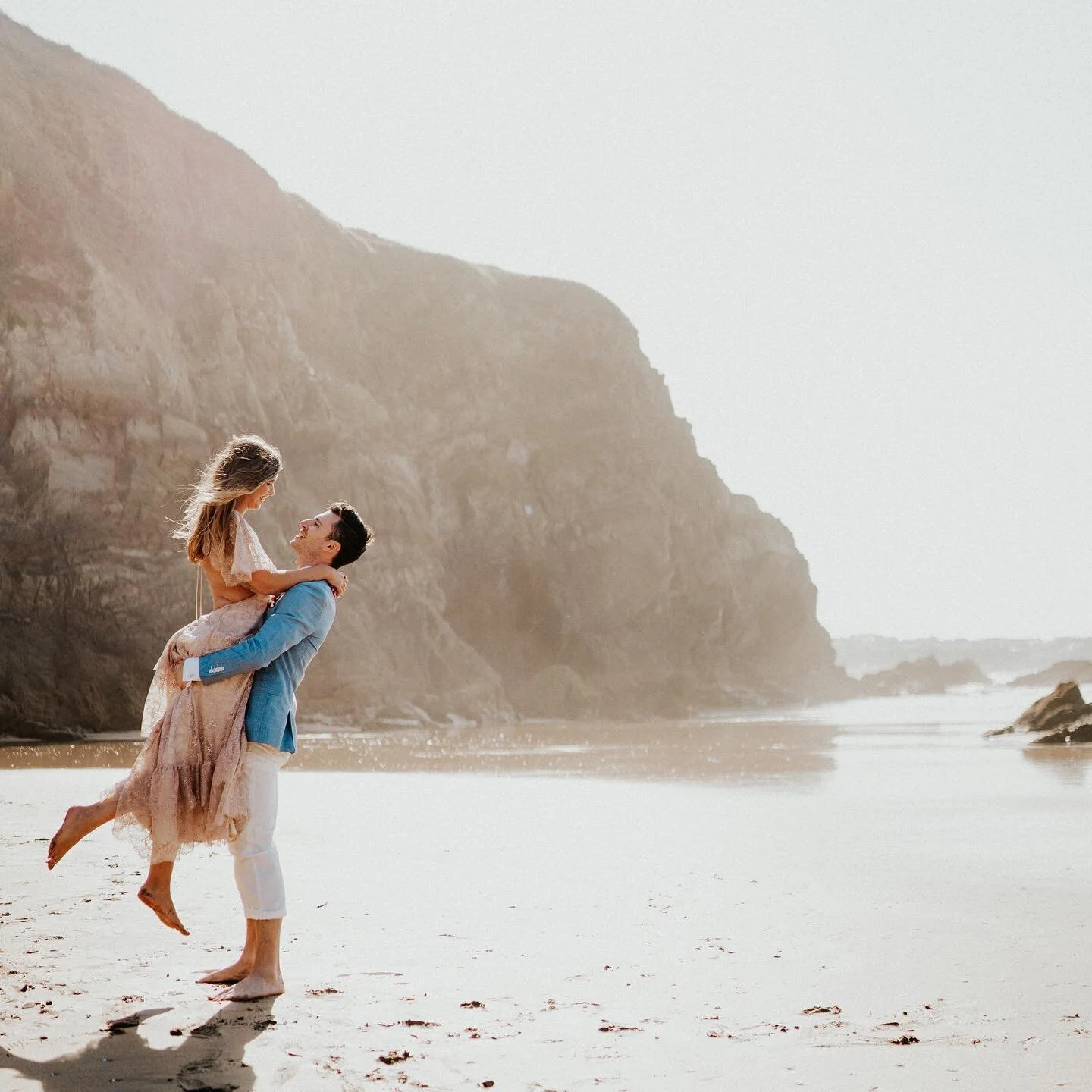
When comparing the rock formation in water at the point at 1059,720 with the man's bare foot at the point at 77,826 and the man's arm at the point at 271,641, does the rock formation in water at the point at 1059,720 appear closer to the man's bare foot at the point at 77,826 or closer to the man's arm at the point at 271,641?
the man's arm at the point at 271,641

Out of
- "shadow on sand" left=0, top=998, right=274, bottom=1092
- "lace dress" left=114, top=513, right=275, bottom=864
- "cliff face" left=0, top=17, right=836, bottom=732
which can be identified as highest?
"cliff face" left=0, top=17, right=836, bottom=732

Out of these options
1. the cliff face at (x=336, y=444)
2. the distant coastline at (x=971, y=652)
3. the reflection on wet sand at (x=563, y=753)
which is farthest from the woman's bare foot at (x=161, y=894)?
the distant coastline at (x=971, y=652)

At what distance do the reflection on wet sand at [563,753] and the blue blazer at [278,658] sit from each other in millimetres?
10618

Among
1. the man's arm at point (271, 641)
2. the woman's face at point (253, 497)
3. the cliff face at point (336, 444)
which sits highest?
the cliff face at point (336, 444)

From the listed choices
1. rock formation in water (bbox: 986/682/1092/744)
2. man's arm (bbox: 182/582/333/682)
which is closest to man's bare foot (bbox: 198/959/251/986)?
man's arm (bbox: 182/582/333/682)

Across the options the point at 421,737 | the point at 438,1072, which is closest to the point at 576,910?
the point at 438,1072

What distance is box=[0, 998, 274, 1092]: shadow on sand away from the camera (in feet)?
9.68

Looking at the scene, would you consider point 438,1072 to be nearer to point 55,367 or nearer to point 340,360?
point 55,367

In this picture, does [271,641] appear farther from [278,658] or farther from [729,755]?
[729,755]

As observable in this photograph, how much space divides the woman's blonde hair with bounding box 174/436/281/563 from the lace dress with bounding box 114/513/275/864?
9.8 inches

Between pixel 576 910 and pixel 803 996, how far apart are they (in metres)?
1.75

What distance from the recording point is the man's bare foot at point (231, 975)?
3980 millimetres

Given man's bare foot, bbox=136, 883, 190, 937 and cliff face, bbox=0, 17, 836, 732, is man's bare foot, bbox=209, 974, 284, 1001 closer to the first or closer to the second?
man's bare foot, bbox=136, 883, 190, 937

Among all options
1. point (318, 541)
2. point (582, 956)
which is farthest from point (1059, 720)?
point (318, 541)
